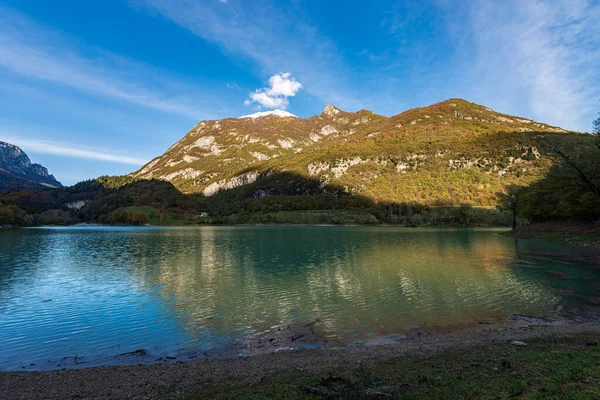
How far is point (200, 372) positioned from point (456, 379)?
29.5ft

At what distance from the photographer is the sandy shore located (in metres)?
10.7

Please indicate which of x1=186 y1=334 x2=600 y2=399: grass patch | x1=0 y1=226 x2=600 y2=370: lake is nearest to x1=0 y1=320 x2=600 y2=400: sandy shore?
x1=186 y1=334 x2=600 y2=399: grass patch

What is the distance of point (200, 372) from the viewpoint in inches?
480

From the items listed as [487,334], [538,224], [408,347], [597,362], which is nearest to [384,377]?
[408,347]

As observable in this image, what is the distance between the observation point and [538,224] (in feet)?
281

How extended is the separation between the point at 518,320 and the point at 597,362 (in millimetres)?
10185

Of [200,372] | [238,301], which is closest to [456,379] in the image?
[200,372]

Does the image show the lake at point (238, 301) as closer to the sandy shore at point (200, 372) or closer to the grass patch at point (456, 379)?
the sandy shore at point (200, 372)

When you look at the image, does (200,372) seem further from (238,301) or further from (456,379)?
(238,301)

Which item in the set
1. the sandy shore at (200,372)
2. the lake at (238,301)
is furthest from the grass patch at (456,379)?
the lake at (238,301)

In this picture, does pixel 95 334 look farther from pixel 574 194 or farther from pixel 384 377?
pixel 574 194

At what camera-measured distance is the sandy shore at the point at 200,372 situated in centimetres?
1073

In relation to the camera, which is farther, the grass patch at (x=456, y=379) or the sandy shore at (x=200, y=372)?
the sandy shore at (x=200, y=372)

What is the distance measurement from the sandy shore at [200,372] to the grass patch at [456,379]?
744mm
